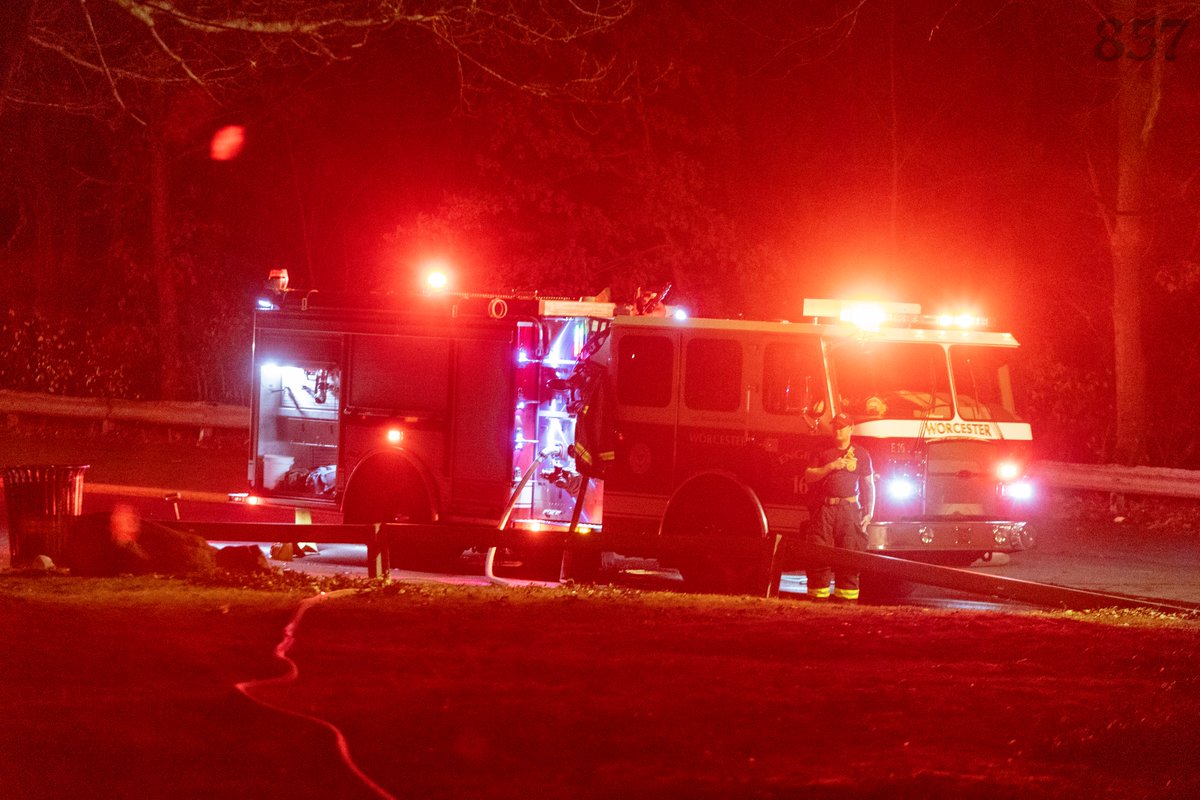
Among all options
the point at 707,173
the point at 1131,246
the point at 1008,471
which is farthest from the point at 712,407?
the point at 707,173

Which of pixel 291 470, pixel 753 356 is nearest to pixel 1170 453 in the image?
pixel 753 356

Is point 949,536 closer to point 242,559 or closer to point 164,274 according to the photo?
point 242,559

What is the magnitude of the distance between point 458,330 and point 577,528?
80.3 inches

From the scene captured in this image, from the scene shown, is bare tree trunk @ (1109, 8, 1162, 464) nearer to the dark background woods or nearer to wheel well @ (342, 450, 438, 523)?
the dark background woods

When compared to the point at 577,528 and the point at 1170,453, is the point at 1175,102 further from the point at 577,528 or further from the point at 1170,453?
the point at 577,528

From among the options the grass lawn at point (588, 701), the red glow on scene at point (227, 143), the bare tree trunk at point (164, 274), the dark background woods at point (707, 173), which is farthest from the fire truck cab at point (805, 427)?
the red glow on scene at point (227, 143)

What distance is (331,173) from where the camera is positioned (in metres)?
29.5

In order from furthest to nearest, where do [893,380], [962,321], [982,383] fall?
[962,321], [982,383], [893,380]

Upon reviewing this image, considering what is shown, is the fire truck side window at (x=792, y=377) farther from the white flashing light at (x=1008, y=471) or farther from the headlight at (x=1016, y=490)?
the headlight at (x=1016, y=490)

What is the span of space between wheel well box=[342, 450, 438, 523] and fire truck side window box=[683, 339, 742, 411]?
8.55ft

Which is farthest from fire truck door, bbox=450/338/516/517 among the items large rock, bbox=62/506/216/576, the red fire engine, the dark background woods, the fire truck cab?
the dark background woods

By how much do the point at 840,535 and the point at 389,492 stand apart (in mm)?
4263

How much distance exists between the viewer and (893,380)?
11.5 meters

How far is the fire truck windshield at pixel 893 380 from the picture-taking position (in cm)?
1129
